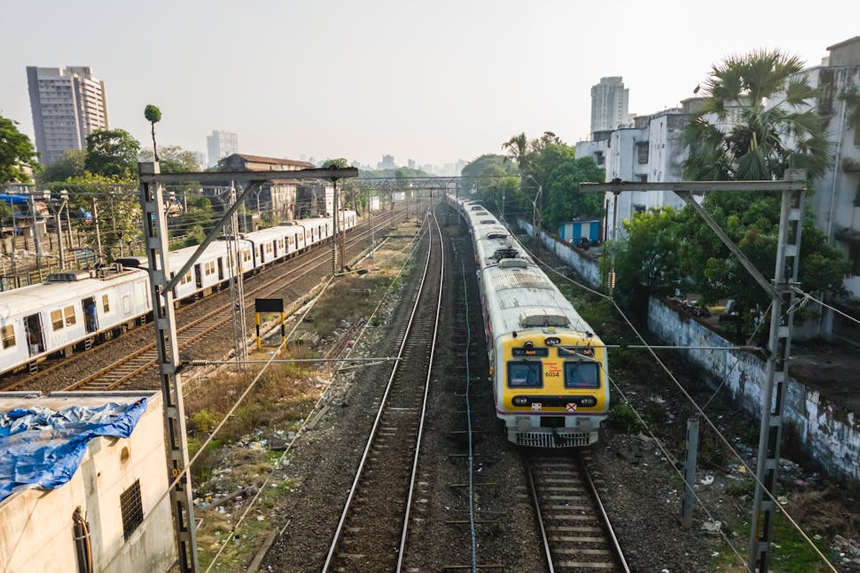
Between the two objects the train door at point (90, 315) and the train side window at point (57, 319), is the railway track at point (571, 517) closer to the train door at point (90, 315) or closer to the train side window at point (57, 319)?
the train side window at point (57, 319)

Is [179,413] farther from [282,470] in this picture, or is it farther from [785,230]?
[785,230]

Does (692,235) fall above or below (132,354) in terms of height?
above

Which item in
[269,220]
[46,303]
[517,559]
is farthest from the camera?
[269,220]

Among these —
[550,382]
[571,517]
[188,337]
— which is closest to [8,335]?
[188,337]

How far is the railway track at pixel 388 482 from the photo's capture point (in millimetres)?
9492

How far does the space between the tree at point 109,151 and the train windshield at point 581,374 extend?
55.6 metres

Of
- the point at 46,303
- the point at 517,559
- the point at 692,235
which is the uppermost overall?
the point at 692,235

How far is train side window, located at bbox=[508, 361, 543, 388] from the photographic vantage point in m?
12.3

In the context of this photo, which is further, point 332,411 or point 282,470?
point 332,411

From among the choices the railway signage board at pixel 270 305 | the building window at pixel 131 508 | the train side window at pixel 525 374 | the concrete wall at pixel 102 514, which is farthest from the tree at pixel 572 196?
the building window at pixel 131 508

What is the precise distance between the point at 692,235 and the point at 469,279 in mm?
18989

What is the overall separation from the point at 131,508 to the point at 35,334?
12.9 meters

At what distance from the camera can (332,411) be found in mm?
15453

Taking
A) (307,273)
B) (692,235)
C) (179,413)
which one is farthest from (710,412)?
(307,273)
